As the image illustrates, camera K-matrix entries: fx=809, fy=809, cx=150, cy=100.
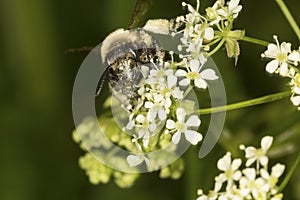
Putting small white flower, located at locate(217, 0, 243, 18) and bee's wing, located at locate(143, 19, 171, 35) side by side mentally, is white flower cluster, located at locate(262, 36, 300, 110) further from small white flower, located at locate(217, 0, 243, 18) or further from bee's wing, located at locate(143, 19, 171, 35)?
bee's wing, located at locate(143, 19, 171, 35)

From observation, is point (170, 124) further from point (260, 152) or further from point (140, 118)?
point (260, 152)

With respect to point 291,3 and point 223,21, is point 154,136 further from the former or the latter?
point 291,3

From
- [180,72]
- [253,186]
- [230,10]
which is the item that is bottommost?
[253,186]

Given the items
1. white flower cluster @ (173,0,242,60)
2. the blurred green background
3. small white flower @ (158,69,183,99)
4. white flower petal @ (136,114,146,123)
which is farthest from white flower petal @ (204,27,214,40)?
the blurred green background

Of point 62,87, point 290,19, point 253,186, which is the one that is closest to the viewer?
point 253,186

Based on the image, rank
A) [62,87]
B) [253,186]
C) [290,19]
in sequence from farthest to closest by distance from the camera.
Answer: [62,87] < [290,19] < [253,186]

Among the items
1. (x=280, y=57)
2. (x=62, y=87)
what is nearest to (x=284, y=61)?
(x=280, y=57)
